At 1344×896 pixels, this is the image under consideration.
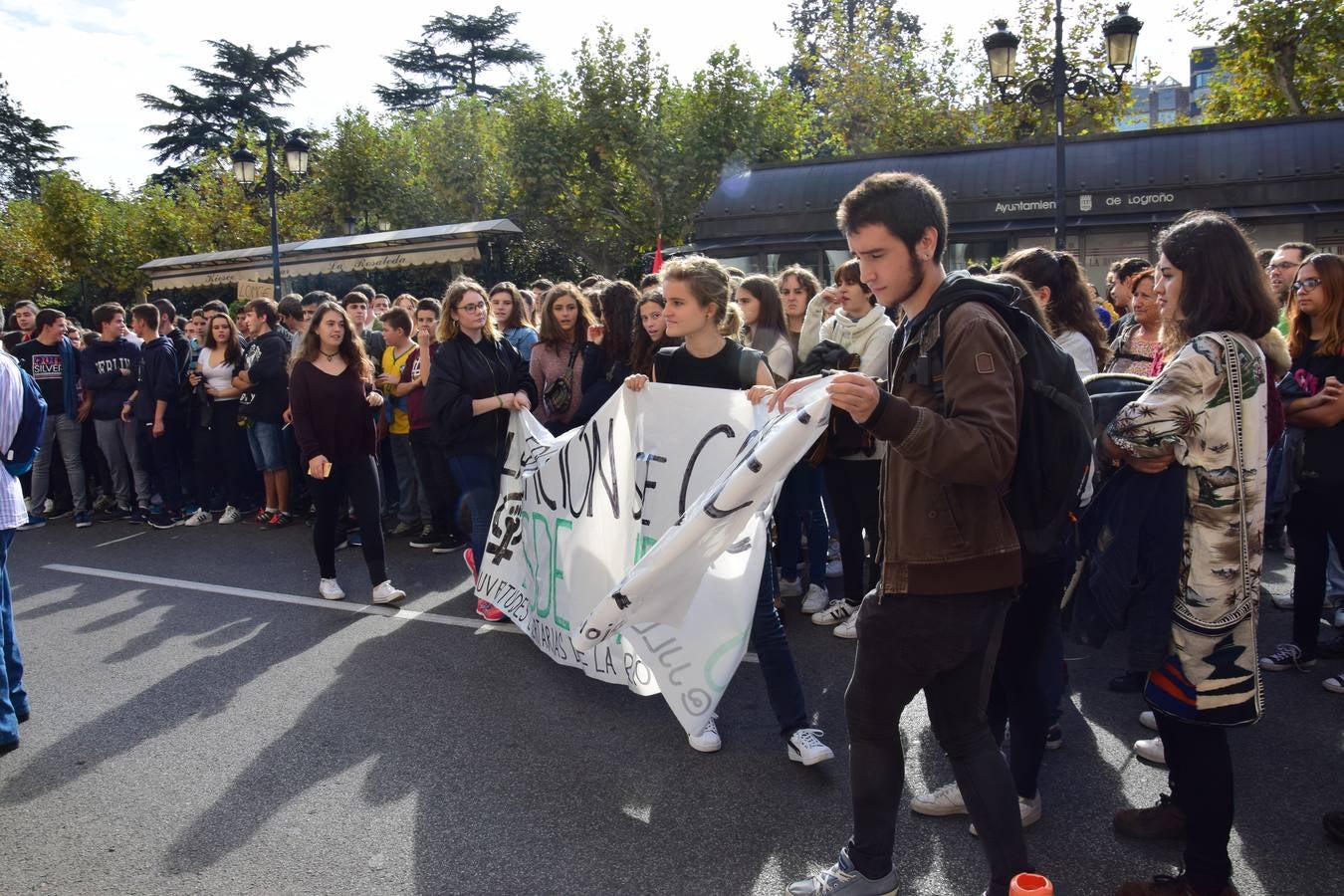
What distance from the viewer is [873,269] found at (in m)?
2.40

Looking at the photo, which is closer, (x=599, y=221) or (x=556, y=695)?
(x=556, y=695)

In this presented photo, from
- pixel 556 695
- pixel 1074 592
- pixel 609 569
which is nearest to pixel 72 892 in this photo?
pixel 556 695

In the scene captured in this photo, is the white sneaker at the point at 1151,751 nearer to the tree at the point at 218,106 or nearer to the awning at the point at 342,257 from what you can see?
the awning at the point at 342,257

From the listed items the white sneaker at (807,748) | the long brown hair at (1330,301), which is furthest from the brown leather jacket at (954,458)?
the long brown hair at (1330,301)

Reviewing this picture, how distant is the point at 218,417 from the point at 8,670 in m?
5.28

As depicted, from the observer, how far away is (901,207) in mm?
2324

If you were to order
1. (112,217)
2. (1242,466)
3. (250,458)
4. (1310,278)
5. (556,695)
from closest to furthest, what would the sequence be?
(1242,466) < (1310,278) < (556,695) < (250,458) < (112,217)

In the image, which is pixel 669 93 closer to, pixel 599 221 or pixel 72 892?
pixel 599 221

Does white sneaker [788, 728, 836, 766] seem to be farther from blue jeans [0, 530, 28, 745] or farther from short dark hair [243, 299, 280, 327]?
short dark hair [243, 299, 280, 327]

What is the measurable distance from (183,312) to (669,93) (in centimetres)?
1673

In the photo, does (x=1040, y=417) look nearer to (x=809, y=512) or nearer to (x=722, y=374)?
(x=722, y=374)

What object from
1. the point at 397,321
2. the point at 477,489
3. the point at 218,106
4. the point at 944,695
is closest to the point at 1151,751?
the point at 944,695

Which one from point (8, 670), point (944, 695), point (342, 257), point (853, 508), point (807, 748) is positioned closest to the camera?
point (944, 695)

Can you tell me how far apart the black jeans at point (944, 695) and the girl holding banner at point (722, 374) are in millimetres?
1148
